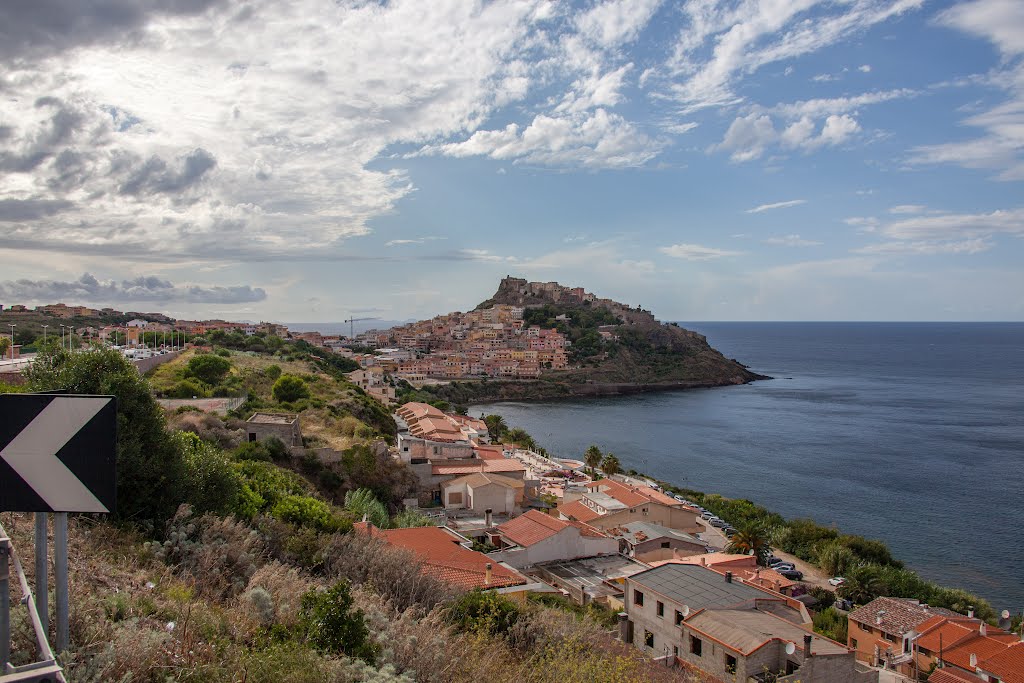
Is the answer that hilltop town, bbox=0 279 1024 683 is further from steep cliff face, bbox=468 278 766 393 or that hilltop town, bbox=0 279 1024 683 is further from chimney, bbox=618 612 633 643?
steep cliff face, bbox=468 278 766 393

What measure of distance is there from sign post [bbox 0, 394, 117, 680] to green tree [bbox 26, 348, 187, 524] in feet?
11.8

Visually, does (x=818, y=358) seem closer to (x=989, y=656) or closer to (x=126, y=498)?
(x=989, y=656)

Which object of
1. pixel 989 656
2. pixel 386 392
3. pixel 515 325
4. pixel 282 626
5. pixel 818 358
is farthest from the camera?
pixel 818 358

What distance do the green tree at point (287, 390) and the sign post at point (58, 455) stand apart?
→ 71.8 feet

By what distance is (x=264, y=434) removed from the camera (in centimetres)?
1570

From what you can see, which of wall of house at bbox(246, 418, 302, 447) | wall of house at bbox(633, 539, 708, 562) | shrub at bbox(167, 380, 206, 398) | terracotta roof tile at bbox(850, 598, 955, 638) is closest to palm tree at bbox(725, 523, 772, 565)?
wall of house at bbox(633, 539, 708, 562)

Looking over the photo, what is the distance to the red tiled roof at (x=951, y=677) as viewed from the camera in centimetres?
1141

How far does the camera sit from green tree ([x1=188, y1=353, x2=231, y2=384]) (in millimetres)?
23766

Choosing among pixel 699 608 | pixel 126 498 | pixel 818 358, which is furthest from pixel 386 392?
pixel 818 358

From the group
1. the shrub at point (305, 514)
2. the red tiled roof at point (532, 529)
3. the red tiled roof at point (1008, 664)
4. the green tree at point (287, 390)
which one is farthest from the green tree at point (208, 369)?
the red tiled roof at point (1008, 664)

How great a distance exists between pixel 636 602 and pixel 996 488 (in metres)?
28.9

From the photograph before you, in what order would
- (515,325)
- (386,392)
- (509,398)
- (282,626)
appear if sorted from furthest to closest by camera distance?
(515,325)
(509,398)
(386,392)
(282,626)

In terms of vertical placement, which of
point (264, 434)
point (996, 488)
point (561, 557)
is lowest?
point (996, 488)

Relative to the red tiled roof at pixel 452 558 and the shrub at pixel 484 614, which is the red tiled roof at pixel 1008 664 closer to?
the red tiled roof at pixel 452 558
